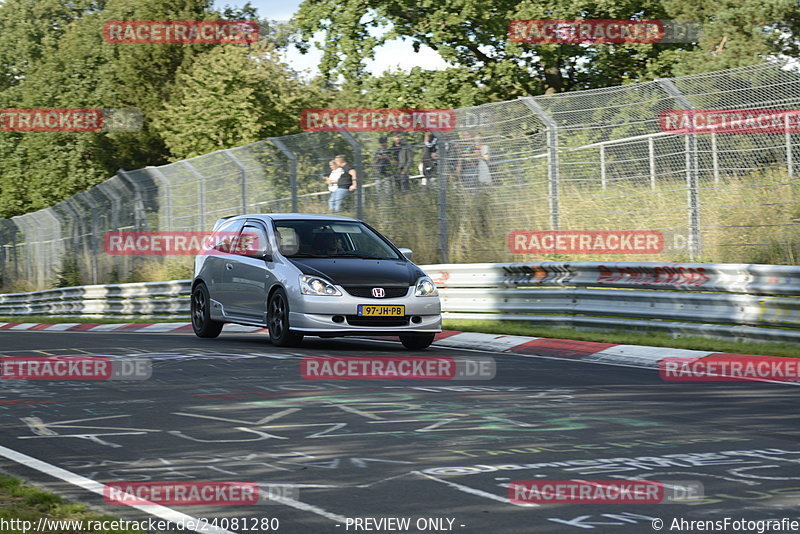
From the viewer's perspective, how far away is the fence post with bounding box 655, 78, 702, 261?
48.5ft

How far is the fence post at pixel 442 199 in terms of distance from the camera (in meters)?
18.8

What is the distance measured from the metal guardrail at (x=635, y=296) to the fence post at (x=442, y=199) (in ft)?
3.68

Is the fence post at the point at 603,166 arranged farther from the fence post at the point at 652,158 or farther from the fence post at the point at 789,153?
the fence post at the point at 789,153

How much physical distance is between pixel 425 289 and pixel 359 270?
79 cm

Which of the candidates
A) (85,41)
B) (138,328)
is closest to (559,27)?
(138,328)

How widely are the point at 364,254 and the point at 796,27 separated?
26.6 m

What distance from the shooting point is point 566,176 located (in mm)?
16547

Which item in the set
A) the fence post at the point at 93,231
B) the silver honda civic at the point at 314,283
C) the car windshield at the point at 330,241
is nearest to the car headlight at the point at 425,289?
the silver honda civic at the point at 314,283

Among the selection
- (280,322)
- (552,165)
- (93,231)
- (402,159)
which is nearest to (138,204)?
(93,231)

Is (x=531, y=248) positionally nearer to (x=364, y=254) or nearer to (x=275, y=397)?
(x=364, y=254)

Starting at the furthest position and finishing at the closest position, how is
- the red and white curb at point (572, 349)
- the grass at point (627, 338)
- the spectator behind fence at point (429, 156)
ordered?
the spectator behind fence at point (429, 156) → the grass at point (627, 338) → the red and white curb at point (572, 349)

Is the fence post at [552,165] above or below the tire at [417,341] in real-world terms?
above

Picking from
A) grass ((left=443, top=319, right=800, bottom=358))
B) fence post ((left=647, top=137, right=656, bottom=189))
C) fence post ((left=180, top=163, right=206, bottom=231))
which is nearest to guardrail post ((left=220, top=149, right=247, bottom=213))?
fence post ((left=180, top=163, right=206, bottom=231))

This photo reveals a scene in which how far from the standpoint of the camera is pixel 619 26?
36375mm
